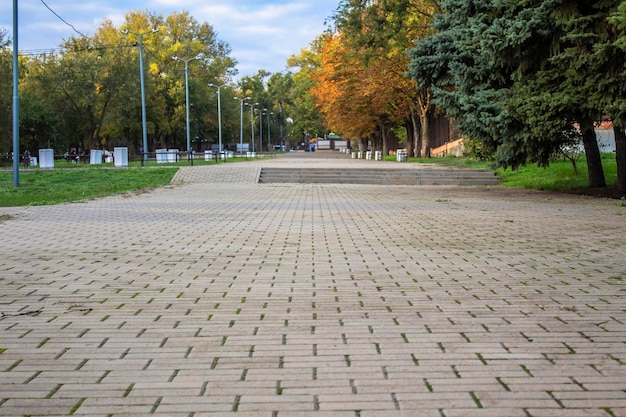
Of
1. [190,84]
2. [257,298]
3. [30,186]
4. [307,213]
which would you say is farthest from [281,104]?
[257,298]

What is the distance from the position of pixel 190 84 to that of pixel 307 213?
59.2 m

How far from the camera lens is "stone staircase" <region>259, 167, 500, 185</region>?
26344mm

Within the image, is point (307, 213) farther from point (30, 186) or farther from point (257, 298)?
point (30, 186)

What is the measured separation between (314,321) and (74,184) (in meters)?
21.9

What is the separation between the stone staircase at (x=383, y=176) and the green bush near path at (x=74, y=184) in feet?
15.4

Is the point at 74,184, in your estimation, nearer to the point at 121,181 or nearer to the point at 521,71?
the point at 121,181

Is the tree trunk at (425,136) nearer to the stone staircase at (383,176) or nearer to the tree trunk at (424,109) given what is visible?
the tree trunk at (424,109)

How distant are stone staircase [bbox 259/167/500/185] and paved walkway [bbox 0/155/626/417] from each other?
15673mm

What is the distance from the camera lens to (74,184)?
24.9 m

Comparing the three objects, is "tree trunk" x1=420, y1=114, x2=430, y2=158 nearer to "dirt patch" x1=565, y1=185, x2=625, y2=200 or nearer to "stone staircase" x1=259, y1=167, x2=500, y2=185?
"stone staircase" x1=259, y1=167, x2=500, y2=185

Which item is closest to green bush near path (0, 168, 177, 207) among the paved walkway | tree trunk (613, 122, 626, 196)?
the paved walkway

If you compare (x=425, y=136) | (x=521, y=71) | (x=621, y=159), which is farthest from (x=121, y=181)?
(x=425, y=136)

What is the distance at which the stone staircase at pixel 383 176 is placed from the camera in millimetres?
26344

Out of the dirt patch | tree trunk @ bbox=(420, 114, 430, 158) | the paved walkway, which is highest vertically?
tree trunk @ bbox=(420, 114, 430, 158)
